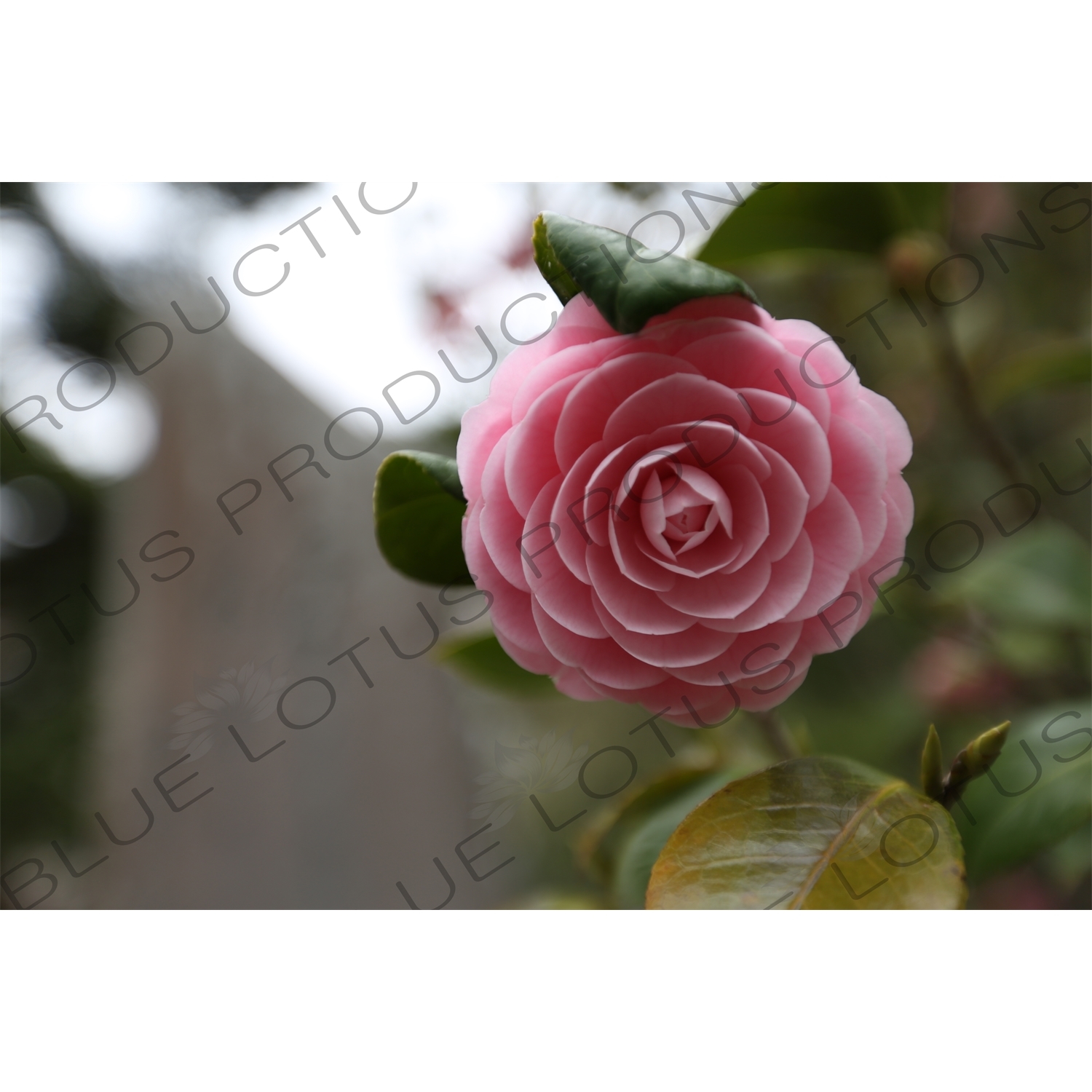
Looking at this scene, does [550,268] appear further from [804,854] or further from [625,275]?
[804,854]

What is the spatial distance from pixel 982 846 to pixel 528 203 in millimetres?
580

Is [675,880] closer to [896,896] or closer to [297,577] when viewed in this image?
[896,896]

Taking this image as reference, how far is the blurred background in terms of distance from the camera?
29.9 inches

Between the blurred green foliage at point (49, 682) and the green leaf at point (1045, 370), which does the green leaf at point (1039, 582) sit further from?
the blurred green foliage at point (49, 682)

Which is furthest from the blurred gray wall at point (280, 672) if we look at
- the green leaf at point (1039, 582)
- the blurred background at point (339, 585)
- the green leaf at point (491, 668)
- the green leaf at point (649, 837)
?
the green leaf at point (1039, 582)

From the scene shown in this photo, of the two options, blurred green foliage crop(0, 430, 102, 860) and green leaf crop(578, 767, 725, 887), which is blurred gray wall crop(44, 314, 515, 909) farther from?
green leaf crop(578, 767, 725, 887)

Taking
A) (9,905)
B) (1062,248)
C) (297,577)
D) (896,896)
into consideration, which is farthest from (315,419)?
(1062,248)

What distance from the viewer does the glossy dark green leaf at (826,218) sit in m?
0.57

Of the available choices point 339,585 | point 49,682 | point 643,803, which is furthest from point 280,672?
point 643,803

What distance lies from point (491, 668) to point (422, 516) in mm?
271

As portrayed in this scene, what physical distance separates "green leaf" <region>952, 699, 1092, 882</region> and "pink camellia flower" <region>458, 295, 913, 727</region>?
282mm

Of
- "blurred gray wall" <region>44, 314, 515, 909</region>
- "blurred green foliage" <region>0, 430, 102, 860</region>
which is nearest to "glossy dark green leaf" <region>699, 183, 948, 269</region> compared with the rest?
"blurred gray wall" <region>44, 314, 515, 909</region>

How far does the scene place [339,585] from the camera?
3.78 ft

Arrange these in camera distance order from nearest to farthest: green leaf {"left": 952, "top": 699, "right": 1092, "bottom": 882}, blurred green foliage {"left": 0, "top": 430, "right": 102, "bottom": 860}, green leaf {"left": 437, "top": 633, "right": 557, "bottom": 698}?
green leaf {"left": 952, "top": 699, "right": 1092, "bottom": 882}, green leaf {"left": 437, "top": 633, "right": 557, "bottom": 698}, blurred green foliage {"left": 0, "top": 430, "right": 102, "bottom": 860}
